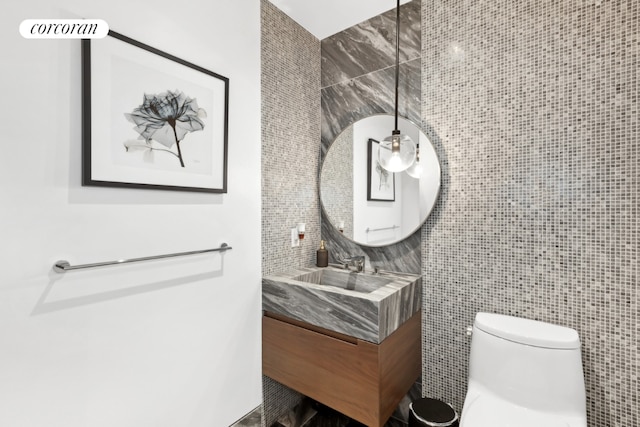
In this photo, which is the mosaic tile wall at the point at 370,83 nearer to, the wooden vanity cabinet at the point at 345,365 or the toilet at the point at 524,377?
the wooden vanity cabinet at the point at 345,365

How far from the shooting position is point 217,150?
155 cm

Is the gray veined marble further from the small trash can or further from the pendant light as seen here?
the small trash can

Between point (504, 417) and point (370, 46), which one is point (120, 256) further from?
point (370, 46)

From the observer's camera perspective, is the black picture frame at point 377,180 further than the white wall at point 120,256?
Yes

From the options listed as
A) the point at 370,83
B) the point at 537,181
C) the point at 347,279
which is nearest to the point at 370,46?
the point at 370,83

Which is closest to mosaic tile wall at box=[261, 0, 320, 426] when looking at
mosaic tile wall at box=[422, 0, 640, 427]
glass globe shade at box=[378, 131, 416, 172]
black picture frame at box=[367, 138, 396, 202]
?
black picture frame at box=[367, 138, 396, 202]

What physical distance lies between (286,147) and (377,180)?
61 cm

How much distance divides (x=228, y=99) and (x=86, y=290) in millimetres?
1051

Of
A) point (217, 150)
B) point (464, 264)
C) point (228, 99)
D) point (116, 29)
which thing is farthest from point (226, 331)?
point (116, 29)

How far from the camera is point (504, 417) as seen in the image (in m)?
1.26

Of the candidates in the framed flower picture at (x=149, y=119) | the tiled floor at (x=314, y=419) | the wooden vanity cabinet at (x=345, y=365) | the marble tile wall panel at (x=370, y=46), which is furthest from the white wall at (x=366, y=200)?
the tiled floor at (x=314, y=419)

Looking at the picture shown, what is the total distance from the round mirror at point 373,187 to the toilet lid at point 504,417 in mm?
880

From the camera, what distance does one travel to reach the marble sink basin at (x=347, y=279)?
1.87 meters

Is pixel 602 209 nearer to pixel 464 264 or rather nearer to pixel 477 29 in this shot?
pixel 464 264
